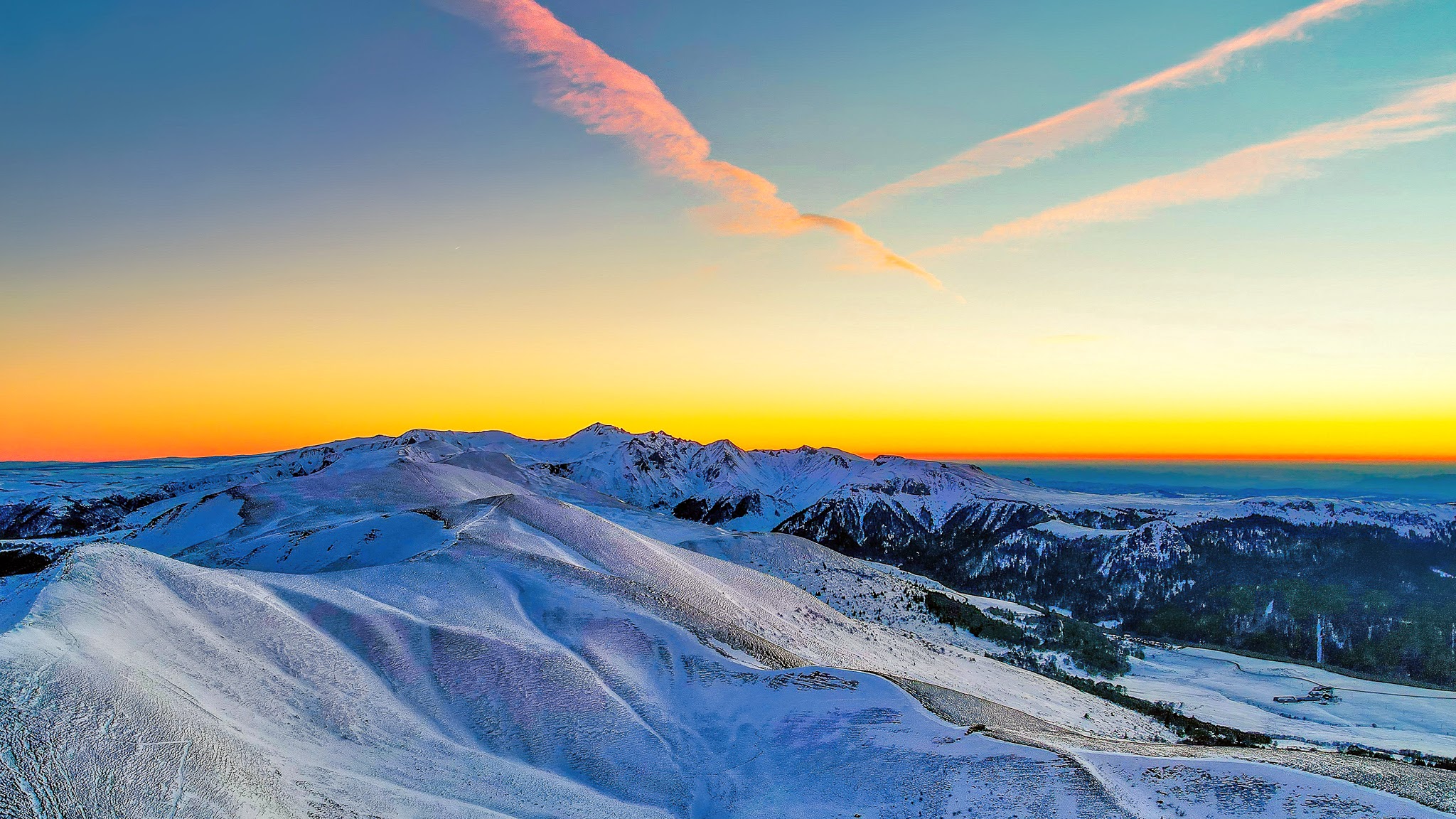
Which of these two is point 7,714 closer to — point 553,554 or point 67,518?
point 553,554

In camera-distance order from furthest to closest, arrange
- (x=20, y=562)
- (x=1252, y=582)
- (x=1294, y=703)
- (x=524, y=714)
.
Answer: (x=1252, y=582) < (x=20, y=562) < (x=1294, y=703) < (x=524, y=714)

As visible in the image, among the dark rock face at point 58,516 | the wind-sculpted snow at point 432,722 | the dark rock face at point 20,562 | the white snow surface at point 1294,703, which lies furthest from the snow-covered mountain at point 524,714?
the dark rock face at point 58,516

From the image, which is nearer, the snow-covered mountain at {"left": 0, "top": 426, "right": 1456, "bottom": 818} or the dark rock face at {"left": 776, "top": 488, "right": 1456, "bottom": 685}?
the snow-covered mountain at {"left": 0, "top": 426, "right": 1456, "bottom": 818}

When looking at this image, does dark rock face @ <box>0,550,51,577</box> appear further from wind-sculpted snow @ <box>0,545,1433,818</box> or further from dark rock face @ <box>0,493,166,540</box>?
dark rock face @ <box>0,493,166,540</box>

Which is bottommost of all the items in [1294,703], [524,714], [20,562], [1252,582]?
[1252,582]

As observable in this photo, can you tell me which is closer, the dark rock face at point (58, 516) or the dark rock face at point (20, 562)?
the dark rock face at point (20, 562)

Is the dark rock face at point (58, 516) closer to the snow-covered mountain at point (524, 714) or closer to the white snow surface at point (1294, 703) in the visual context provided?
the snow-covered mountain at point (524, 714)

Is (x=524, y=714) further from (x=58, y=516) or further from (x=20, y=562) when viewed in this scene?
(x=58, y=516)

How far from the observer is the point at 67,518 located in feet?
553

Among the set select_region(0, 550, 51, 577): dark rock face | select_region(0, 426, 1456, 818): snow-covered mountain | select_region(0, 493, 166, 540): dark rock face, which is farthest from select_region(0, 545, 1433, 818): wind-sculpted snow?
select_region(0, 493, 166, 540): dark rock face

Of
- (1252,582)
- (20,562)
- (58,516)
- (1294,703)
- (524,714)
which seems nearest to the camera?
(524,714)

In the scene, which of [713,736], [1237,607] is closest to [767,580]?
[713,736]

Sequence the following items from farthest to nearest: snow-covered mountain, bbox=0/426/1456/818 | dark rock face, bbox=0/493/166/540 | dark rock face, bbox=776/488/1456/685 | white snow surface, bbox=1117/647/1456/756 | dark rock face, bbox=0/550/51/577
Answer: dark rock face, bbox=0/493/166/540 → dark rock face, bbox=776/488/1456/685 → dark rock face, bbox=0/550/51/577 → white snow surface, bbox=1117/647/1456/756 → snow-covered mountain, bbox=0/426/1456/818

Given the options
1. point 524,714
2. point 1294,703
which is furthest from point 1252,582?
point 524,714
